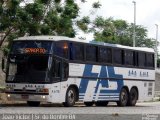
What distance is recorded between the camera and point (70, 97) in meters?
28.4

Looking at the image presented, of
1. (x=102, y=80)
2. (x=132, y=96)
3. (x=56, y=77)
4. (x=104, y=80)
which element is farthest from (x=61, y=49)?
(x=132, y=96)

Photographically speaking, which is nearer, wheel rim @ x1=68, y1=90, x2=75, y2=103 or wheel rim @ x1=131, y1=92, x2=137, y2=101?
wheel rim @ x1=68, y1=90, x2=75, y2=103

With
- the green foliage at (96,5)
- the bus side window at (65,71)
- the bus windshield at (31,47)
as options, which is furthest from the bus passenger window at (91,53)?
the green foliage at (96,5)

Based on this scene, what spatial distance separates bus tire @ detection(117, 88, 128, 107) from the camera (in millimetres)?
33016

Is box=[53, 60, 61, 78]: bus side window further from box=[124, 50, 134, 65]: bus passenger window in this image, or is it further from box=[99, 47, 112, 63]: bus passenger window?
box=[124, 50, 134, 65]: bus passenger window

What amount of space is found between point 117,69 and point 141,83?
3.46 meters

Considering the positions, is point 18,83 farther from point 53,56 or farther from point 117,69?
point 117,69

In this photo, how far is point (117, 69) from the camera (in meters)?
32.1

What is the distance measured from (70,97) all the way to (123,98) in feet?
18.8

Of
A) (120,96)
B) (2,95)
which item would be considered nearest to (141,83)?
(120,96)

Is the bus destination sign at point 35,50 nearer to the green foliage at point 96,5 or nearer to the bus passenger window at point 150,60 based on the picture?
the green foliage at point 96,5

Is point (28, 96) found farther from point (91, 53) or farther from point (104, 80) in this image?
point (104, 80)

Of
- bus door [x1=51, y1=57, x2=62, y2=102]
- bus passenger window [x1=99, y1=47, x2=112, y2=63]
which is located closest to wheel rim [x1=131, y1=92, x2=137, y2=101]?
bus passenger window [x1=99, y1=47, x2=112, y2=63]

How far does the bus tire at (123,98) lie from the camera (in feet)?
108
